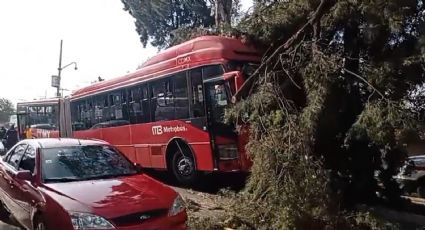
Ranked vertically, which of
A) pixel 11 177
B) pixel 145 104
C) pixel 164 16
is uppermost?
pixel 164 16

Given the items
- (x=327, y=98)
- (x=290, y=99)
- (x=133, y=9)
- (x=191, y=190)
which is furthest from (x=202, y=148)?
(x=133, y=9)

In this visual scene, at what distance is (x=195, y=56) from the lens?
11.0 metres

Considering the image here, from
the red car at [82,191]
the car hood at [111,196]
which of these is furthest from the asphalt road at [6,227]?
the car hood at [111,196]

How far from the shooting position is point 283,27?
9227 millimetres

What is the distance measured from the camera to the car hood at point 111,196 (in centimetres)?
568

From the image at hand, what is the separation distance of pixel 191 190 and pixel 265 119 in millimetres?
3752

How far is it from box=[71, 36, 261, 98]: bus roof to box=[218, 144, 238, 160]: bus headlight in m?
1.81

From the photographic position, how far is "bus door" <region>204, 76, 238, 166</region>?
9.88 m

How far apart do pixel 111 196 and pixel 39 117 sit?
18324mm

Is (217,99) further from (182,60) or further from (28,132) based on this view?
(28,132)

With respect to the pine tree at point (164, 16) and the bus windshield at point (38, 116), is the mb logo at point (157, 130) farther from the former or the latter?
the pine tree at point (164, 16)

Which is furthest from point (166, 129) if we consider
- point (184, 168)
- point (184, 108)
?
point (184, 168)

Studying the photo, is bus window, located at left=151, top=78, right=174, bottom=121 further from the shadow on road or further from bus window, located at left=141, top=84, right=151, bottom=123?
the shadow on road

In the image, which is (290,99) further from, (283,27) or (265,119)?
(283,27)
